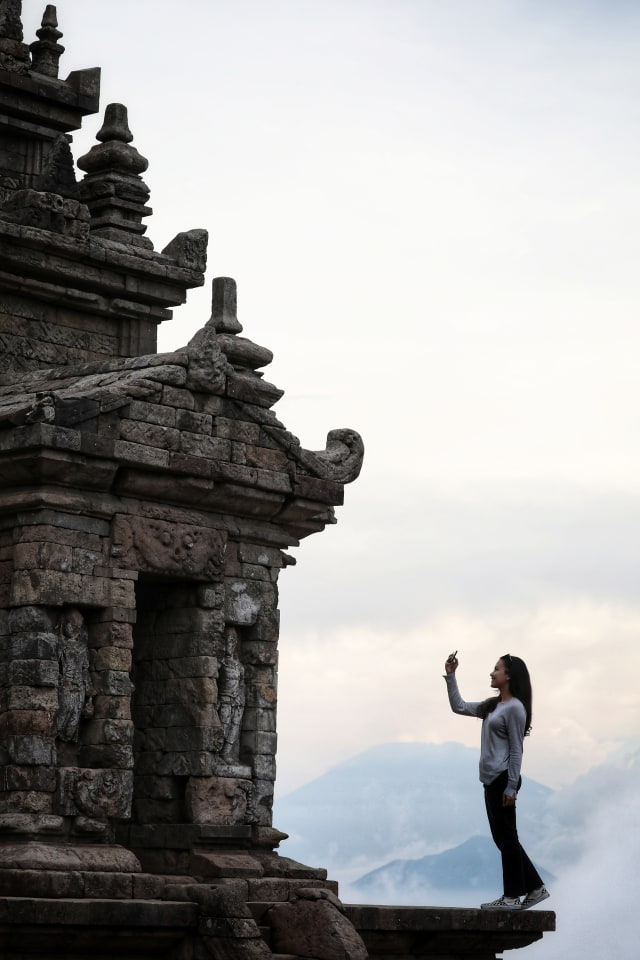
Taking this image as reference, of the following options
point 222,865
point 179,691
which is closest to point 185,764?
point 179,691

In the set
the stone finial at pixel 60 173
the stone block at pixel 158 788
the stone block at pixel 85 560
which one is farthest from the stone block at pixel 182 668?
the stone finial at pixel 60 173

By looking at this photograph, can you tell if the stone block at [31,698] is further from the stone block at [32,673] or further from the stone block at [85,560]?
the stone block at [85,560]

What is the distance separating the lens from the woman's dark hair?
19.4 m

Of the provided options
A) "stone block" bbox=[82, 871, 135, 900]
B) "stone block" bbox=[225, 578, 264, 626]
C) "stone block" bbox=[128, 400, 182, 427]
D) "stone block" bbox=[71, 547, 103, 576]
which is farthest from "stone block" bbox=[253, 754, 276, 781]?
"stone block" bbox=[128, 400, 182, 427]

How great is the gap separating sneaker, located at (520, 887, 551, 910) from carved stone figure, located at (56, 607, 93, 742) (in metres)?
4.56

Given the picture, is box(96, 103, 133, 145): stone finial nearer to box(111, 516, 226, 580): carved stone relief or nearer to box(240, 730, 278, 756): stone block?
box(111, 516, 226, 580): carved stone relief

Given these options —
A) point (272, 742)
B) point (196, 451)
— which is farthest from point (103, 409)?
point (272, 742)

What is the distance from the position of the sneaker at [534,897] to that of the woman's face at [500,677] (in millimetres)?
2054

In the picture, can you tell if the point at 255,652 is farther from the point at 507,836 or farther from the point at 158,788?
the point at 507,836

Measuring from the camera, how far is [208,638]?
20.0 metres

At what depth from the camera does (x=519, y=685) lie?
1945 cm

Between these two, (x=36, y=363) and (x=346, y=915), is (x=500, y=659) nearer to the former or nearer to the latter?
(x=346, y=915)

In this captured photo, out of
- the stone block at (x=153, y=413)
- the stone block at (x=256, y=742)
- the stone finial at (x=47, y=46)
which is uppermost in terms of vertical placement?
the stone finial at (x=47, y=46)

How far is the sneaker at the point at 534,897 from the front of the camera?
64.8 feet
